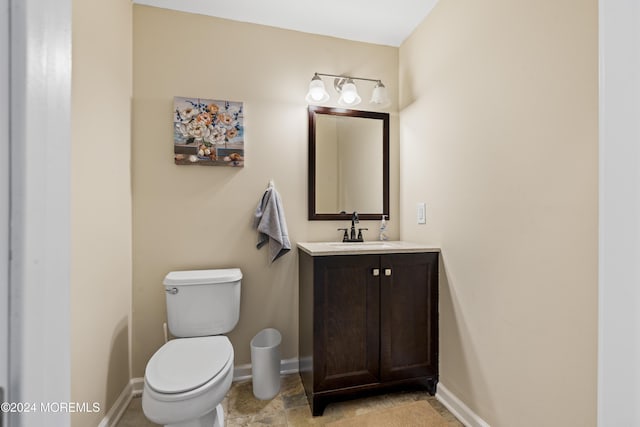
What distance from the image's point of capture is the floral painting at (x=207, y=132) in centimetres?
191

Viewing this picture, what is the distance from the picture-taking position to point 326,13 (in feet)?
6.42

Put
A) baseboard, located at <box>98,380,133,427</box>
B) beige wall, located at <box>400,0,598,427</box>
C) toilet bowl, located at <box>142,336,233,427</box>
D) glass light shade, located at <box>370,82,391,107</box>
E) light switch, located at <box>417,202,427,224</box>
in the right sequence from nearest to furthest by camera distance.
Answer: beige wall, located at <box>400,0,598,427</box> → toilet bowl, located at <box>142,336,233,427</box> → baseboard, located at <box>98,380,133,427</box> → light switch, located at <box>417,202,427,224</box> → glass light shade, located at <box>370,82,391,107</box>

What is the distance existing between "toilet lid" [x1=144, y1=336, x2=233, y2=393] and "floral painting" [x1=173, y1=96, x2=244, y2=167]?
112cm

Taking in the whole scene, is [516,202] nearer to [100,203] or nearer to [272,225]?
[272,225]

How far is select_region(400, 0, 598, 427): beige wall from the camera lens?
1.06m

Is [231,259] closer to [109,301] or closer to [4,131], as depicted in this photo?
[109,301]

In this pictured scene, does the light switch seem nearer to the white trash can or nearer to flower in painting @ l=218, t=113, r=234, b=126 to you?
the white trash can

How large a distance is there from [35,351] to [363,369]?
1.64m

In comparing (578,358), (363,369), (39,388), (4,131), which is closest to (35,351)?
(39,388)

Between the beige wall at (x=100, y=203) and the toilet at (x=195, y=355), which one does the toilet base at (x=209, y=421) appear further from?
the beige wall at (x=100, y=203)

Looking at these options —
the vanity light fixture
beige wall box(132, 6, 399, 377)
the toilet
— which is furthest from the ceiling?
the toilet

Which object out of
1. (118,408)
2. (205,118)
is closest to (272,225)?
(205,118)

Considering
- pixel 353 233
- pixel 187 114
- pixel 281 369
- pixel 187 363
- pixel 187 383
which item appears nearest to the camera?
pixel 187 383

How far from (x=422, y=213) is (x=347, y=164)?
660 mm
